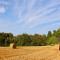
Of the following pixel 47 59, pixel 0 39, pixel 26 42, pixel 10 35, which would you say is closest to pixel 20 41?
pixel 26 42

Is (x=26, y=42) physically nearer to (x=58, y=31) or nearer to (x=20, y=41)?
(x=20, y=41)

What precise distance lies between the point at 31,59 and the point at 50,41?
2317cm

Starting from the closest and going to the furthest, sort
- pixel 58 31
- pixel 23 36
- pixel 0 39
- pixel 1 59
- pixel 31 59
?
pixel 1 59, pixel 31 59, pixel 0 39, pixel 23 36, pixel 58 31

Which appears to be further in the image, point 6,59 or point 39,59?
point 39,59

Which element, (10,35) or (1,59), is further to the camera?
(10,35)

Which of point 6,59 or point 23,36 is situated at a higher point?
point 23,36

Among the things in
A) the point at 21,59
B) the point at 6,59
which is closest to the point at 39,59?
the point at 21,59

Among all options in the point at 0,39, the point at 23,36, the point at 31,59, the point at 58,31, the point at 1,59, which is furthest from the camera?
the point at 58,31

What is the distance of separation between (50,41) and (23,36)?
493 centimetres

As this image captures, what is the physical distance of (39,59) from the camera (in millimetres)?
11492

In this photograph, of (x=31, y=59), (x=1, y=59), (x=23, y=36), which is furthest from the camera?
(x=23, y=36)

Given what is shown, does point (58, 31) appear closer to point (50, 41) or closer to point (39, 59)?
point (50, 41)

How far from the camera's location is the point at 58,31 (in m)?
37.6

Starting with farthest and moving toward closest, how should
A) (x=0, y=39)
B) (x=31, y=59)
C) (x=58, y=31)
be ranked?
(x=58, y=31) → (x=0, y=39) → (x=31, y=59)
